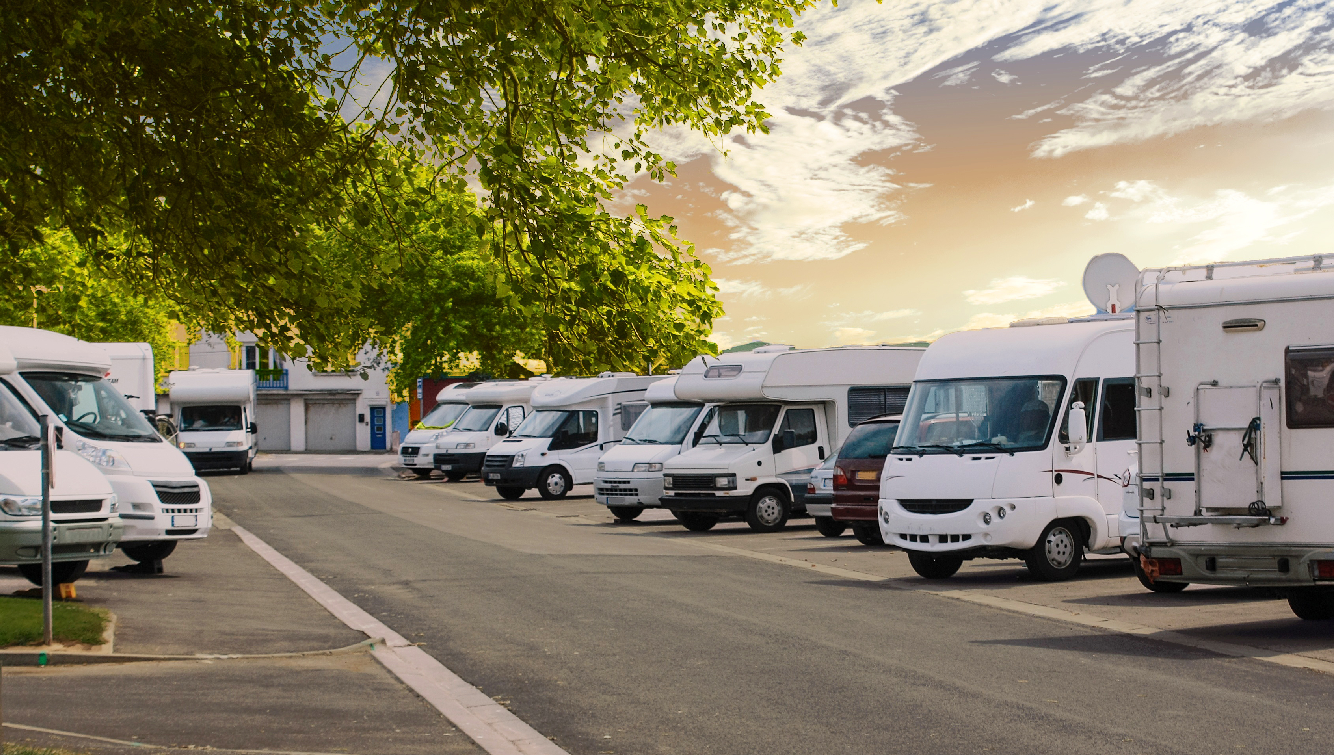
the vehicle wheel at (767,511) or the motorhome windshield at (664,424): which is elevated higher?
the motorhome windshield at (664,424)

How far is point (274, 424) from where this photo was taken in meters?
75.5

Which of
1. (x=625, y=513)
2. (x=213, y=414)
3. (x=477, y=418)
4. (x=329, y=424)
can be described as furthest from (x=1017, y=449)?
(x=329, y=424)

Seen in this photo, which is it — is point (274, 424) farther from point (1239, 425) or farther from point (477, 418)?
point (1239, 425)

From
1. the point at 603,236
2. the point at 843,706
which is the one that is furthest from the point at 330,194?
the point at 843,706

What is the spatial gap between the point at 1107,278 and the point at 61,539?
11.3 meters

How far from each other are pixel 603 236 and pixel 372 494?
24.4 m

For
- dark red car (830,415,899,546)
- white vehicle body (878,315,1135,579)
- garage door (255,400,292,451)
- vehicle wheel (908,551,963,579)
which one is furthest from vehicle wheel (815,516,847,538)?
garage door (255,400,292,451)

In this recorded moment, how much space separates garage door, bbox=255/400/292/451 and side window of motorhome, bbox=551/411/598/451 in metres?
47.9

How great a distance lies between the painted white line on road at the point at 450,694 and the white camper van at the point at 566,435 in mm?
17233

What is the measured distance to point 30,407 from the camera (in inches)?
570

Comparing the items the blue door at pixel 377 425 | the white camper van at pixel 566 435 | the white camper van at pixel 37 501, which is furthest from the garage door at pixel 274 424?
the white camper van at pixel 37 501

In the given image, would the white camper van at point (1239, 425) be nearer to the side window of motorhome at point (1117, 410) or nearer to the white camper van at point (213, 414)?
the side window of motorhome at point (1117, 410)

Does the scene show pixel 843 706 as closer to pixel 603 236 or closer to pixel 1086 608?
pixel 603 236

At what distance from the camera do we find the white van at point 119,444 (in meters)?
15.1
